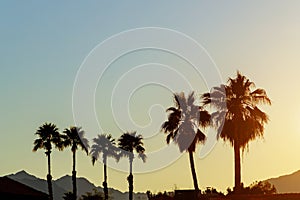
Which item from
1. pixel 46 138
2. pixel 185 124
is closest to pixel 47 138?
pixel 46 138

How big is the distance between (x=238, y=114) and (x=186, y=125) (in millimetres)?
11271

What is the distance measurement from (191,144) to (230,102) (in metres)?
11.0

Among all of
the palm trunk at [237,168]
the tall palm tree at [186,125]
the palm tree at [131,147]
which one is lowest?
the palm trunk at [237,168]

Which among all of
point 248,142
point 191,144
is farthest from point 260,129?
point 191,144

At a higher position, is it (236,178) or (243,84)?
(243,84)

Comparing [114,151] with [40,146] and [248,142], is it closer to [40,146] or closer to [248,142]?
[40,146]

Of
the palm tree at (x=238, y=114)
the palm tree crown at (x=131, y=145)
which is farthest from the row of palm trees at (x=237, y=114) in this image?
the palm tree crown at (x=131, y=145)

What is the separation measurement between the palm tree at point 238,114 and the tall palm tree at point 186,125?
812 cm

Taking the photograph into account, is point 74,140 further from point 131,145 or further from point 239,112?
point 239,112

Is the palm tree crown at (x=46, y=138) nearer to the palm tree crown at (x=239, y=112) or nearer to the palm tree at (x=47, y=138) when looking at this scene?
the palm tree at (x=47, y=138)

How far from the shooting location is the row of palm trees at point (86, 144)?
8550 centimetres

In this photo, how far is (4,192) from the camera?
4606 centimetres

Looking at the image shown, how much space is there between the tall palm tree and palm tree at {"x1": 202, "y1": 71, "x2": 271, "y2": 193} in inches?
320

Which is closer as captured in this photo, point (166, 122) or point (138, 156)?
point (166, 122)
